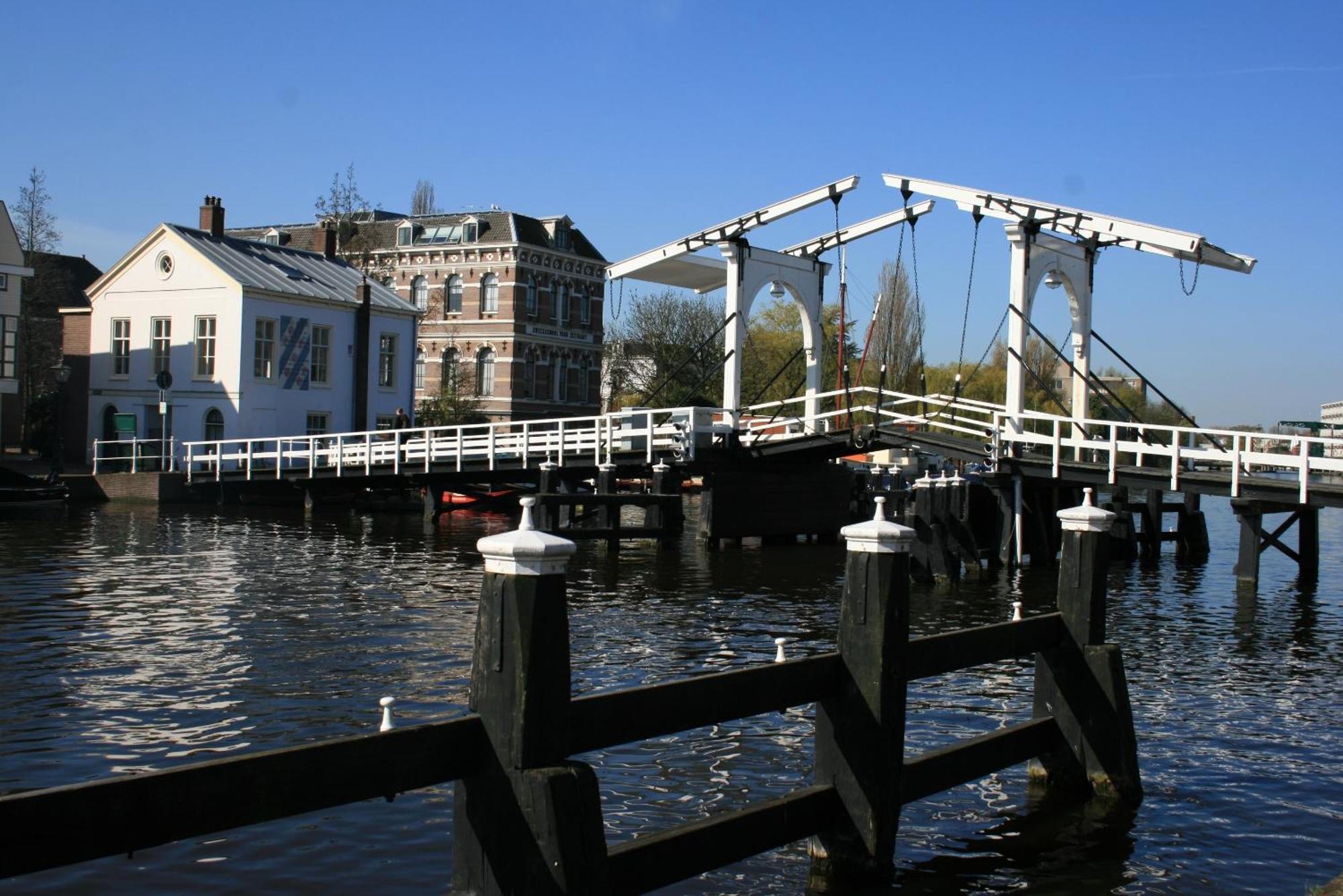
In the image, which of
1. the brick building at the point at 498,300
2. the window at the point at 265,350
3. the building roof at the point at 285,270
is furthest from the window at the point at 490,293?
the window at the point at 265,350

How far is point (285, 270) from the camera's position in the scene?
4119 cm

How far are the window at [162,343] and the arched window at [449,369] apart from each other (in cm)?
1740

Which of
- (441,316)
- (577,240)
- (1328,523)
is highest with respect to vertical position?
(577,240)

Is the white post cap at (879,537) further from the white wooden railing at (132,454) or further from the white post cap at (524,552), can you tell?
the white wooden railing at (132,454)

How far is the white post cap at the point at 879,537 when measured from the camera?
20.2 ft

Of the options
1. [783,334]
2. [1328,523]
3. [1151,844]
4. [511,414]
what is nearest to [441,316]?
[511,414]

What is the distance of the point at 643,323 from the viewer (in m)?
68.1

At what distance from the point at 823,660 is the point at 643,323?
62.5 meters

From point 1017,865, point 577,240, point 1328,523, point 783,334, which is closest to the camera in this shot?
point 1017,865

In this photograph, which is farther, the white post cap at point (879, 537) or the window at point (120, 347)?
the window at point (120, 347)

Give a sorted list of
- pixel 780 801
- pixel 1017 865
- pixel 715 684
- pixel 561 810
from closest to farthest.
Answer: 1. pixel 561 810
2. pixel 715 684
3. pixel 780 801
4. pixel 1017 865

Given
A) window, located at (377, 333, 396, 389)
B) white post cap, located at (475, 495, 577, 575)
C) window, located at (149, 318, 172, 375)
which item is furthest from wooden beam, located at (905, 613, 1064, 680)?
window, located at (377, 333, 396, 389)

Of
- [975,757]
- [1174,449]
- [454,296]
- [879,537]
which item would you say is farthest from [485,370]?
[879,537]

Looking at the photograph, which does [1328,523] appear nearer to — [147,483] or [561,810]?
[147,483]
